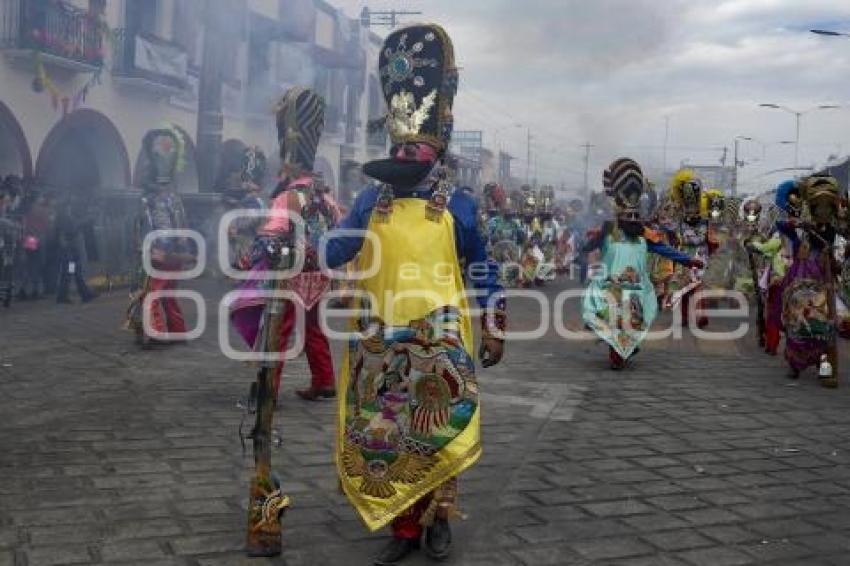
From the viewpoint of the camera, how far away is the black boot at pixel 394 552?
143 inches

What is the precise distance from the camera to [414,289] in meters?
3.75

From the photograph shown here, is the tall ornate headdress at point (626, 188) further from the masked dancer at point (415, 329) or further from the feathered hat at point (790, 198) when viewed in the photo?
the masked dancer at point (415, 329)

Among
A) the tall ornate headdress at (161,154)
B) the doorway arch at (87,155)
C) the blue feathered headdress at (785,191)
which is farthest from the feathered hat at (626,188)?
the doorway arch at (87,155)

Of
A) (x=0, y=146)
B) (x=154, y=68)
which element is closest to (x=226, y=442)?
(x=0, y=146)

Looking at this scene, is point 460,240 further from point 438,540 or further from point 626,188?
point 626,188

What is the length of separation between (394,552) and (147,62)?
15795 millimetres

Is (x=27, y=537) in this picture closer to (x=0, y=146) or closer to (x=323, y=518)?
(x=323, y=518)

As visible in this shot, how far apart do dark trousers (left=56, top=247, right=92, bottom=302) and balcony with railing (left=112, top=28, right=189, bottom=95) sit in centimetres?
615

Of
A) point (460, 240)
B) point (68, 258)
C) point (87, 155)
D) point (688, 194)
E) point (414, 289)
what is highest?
point (87, 155)

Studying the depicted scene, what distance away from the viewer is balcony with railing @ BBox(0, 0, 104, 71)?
14445mm

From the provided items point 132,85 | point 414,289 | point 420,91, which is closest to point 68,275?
point 132,85

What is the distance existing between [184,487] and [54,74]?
517 inches

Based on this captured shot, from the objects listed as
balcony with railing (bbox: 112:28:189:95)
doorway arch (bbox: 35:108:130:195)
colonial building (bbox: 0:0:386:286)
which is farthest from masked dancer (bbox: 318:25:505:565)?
balcony with railing (bbox: 112:28:189:95)

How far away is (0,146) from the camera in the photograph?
15164mm
